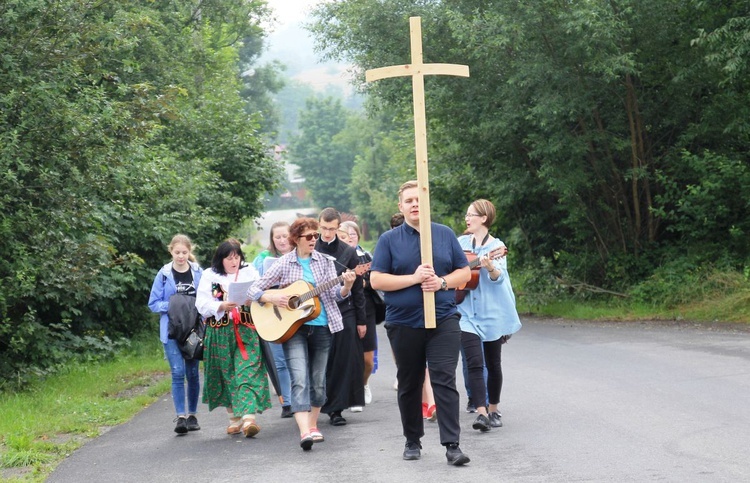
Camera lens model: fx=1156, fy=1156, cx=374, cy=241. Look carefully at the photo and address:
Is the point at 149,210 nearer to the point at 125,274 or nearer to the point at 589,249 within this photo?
the point at 125,274

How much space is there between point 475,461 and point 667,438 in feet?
4.88

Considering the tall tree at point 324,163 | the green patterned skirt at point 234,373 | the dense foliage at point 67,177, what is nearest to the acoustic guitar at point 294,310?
the green patterned skirt at point 234,373

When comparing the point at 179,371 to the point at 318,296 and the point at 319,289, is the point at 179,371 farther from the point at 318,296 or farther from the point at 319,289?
the point at 319,289

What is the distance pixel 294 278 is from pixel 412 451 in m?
1.92

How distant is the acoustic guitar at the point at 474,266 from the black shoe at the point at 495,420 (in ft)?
3.21

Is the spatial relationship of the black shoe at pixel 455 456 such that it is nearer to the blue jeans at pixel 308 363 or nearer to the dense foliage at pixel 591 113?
the blue jeans at pixel 308 363

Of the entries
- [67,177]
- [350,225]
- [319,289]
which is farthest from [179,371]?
[67,177]

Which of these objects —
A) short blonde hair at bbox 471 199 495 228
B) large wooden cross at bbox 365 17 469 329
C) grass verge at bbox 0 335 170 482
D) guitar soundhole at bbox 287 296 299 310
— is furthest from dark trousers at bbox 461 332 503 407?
grass verge at bbox 0 335 170 482

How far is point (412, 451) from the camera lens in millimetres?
8055

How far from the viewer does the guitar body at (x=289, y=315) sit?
356 inches

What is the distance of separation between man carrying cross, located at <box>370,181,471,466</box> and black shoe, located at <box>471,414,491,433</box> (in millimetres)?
1203

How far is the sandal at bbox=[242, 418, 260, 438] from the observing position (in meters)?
9.46

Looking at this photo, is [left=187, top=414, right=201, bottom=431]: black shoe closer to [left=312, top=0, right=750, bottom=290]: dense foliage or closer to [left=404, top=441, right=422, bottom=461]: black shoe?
[left=404, top=441, right=422, bottom=461]: black shoe

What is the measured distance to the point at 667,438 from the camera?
27.3 feet
